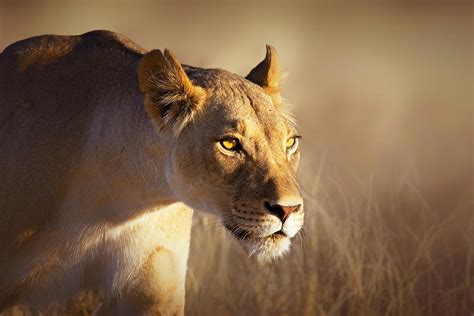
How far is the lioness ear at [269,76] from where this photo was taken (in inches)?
207

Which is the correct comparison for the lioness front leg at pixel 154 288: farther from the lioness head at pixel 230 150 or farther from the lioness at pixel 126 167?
the lioness head at pixel 230 150

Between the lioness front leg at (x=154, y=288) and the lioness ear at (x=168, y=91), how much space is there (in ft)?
2.62

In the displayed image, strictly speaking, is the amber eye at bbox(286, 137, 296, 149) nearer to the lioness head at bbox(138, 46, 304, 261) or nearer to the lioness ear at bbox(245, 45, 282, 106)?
the lioness head at bbox(138, 46, 304, 261)

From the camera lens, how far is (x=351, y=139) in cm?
1152

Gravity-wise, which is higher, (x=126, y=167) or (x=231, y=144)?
(x=231, y=144)

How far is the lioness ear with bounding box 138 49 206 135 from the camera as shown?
4730 millimetres

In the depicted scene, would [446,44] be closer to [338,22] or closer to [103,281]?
[338,22]

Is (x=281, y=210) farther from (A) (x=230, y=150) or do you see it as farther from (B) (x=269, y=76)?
(B) (x=269, y=76)

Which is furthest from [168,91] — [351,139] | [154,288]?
[351,139]

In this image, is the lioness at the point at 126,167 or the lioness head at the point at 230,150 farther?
the lioness at the point at 126,167

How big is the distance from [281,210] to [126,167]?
97 centimetres

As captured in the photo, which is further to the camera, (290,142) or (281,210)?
(290,142)

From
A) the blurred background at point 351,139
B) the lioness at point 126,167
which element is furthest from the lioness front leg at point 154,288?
the blurred background at point 351,139

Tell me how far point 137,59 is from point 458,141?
24.0ft
